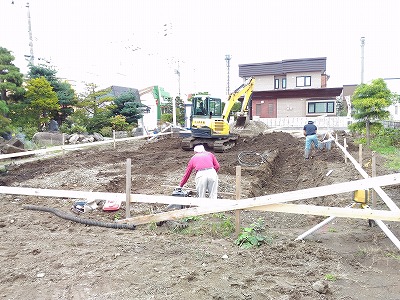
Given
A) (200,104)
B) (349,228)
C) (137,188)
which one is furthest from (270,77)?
(349,228)

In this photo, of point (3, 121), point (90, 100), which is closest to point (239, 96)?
point (90, 100)

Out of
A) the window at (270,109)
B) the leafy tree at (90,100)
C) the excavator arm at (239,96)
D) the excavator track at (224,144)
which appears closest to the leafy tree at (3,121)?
the leafy tree at (90,100)

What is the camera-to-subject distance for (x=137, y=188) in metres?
9.36

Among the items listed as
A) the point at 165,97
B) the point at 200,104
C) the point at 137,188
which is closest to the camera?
the point at 137,188

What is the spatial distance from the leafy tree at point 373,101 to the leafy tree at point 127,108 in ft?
56.4

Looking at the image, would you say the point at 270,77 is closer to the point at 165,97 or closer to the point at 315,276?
the point at 165,97

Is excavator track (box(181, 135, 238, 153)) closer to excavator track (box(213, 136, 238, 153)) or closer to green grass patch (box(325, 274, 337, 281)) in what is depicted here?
excavator track (box(213, 136, 238, 153))

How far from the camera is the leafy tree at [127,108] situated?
1070 inches

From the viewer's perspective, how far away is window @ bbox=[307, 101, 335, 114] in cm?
3672

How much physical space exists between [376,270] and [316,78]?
37518mm

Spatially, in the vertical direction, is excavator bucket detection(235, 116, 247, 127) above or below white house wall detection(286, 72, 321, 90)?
below

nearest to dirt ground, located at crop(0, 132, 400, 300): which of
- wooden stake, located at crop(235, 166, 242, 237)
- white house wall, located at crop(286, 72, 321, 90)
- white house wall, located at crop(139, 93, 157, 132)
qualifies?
wooden stake, located at crop(235, 166, 242, 237)

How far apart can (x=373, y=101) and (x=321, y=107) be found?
78.4 ft

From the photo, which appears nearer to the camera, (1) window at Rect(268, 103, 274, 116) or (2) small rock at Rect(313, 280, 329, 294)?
(2) small rock at Rect(313, 280, 329, 294)
